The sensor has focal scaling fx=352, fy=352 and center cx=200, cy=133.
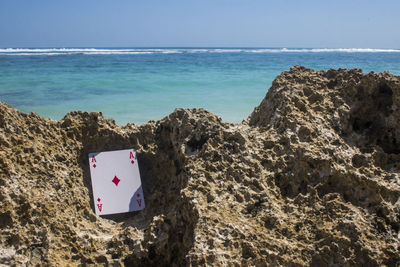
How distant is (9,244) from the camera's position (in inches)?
81.6

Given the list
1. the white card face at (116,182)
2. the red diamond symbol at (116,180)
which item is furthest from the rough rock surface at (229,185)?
the red diamond symbol at (116,180)

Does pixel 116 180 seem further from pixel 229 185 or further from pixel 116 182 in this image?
pixel 229 185

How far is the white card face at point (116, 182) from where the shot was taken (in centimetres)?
281

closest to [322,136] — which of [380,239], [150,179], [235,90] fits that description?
[380,239]

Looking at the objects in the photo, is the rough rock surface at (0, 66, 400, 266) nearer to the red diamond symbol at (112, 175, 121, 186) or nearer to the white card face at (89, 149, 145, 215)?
the white card face at (89, 149, 145, 215)

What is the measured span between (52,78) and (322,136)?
12798 millimetres

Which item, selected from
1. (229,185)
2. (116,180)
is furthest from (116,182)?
(229,185)

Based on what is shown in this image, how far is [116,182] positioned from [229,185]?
108 cm

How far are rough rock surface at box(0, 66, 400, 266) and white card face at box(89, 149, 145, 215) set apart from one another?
0.07m

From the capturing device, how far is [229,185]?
2.31 meters

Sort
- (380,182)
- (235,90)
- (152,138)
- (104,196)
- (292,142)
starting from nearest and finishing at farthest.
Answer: (380,182)
(292,142)
(104,196)
(152,138)
(235,90)

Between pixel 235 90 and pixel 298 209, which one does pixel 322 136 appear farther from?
pixel 235 90

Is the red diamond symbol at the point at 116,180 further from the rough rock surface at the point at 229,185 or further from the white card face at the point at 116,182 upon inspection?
the rough rock surface at the point at 229,185

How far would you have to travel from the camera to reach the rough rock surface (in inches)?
81.4
